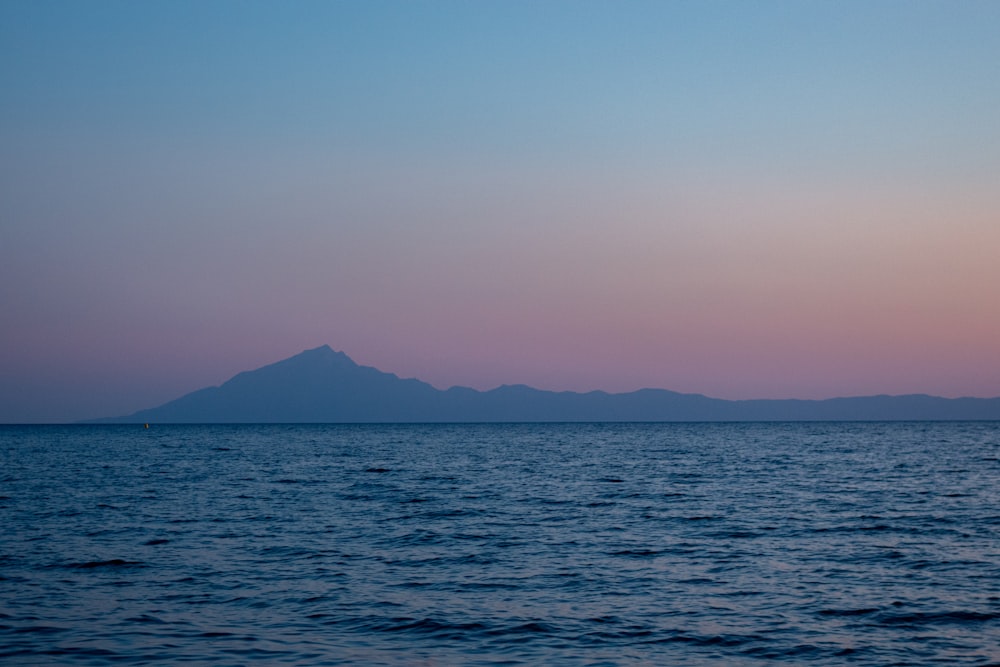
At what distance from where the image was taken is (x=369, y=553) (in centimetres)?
2719

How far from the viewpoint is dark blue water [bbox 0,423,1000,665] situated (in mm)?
16547

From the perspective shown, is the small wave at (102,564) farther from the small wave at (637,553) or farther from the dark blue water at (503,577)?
the small wave at (637,553)

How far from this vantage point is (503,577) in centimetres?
2308

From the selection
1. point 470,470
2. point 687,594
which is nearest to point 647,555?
point 687,594

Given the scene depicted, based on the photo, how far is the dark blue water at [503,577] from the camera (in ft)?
54.3

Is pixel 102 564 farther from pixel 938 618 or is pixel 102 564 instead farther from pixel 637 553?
pixel 938 618

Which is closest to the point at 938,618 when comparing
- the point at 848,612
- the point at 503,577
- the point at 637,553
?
the point at 848,612

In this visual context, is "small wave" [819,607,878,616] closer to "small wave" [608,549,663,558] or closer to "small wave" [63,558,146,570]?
"small wave" [608,549,663,558]

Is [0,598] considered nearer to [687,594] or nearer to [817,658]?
[687,594]

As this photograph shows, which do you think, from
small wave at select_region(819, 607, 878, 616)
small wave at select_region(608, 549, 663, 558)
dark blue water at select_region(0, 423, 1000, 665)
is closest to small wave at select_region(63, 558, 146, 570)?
dark blue water at select_region(0, 423, 1000, 665)

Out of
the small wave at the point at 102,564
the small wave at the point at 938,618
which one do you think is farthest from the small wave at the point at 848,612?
the small wave at the point at 102,564

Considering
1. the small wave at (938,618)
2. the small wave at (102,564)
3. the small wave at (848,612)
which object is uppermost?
the small wave at (102,564)

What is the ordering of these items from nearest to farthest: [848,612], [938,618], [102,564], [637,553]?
[938,618] → [848,612] → [102,564] → [637,553]

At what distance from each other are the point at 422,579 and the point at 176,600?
6107 millimetres
